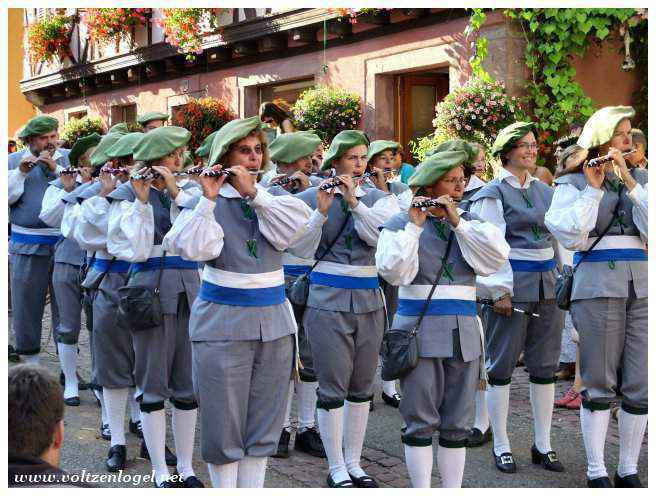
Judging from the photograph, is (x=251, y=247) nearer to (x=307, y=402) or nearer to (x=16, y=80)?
(x=307, y=402)

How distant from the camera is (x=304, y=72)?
1362 centimetres

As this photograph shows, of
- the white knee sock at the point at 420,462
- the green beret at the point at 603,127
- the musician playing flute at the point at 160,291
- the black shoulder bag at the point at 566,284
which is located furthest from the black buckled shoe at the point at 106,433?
the green beret at the point at 603,127

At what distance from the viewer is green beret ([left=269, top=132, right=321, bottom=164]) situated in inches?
225

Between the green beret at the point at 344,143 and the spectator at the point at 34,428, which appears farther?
the green beret at the point at 344,143

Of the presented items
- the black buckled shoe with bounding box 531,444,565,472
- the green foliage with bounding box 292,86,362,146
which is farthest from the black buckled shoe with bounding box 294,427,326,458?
the green foliage with bounding box 292,86,362,146

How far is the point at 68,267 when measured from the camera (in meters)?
6.91

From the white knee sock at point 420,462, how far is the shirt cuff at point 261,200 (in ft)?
4.48

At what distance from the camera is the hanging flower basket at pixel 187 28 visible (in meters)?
15.0

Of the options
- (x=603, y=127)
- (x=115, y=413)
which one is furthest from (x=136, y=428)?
(x=603, y=127)

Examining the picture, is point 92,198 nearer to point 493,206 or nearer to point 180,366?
point 180,366

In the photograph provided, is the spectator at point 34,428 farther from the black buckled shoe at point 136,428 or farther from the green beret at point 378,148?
the green beret at point 378,148

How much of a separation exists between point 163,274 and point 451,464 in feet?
6.24
